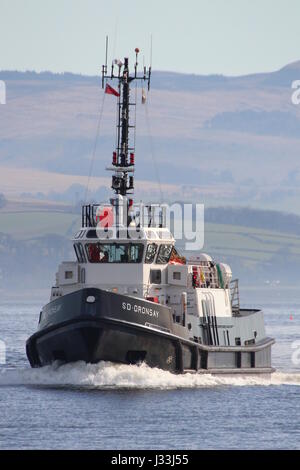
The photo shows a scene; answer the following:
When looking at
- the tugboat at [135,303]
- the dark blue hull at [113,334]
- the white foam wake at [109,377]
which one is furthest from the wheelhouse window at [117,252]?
the white foam wake at [109,377]

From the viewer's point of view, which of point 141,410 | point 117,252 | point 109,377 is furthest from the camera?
point 117,252

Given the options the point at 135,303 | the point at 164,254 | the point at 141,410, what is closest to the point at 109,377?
the point at 135,303

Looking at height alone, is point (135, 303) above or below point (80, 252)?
below

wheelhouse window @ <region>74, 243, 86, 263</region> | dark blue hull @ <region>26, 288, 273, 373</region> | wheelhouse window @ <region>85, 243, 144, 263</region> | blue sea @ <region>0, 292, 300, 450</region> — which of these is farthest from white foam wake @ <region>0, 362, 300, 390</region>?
wheelhouse window @ <region>85, 243, 144, 263</region>

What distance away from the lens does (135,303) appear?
57.1 meters

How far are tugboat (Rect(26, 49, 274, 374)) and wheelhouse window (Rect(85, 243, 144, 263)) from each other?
4 centimetres

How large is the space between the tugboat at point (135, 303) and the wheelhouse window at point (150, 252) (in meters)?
0.04

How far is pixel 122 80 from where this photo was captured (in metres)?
64.1

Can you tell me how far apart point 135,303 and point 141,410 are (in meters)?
6.45

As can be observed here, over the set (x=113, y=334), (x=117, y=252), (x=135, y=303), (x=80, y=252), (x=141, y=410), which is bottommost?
(x=141, y=410)

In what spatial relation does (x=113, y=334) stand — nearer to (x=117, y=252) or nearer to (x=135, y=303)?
(x=135, y=303)
